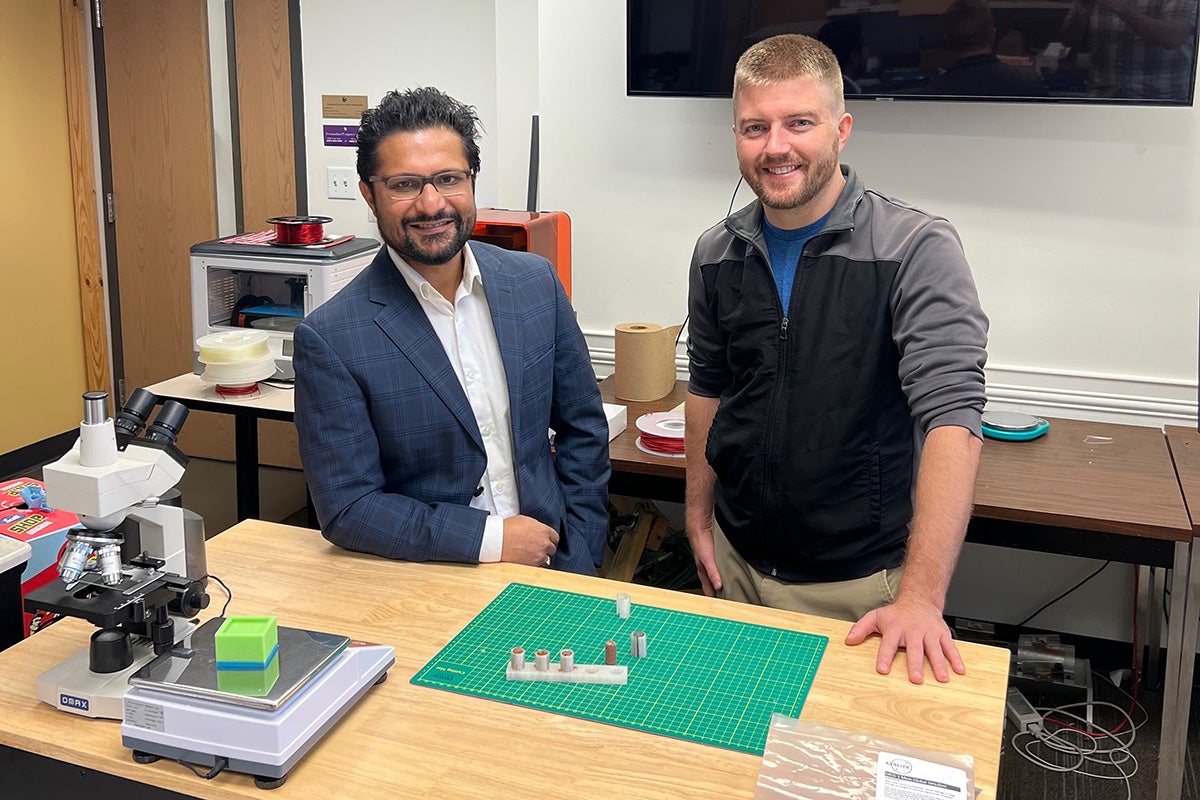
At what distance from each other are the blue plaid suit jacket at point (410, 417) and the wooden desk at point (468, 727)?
0.15 metres

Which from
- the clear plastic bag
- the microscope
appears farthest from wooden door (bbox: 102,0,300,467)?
the clear plastic bag

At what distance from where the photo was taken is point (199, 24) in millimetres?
4586

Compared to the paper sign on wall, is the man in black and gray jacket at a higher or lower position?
lower

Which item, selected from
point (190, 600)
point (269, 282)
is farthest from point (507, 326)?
point (269, 282)

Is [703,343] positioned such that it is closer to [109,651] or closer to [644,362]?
[644,362]

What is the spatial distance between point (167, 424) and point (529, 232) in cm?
172

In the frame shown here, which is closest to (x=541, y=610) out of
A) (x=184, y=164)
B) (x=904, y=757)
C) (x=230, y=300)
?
(x=904, y=757)

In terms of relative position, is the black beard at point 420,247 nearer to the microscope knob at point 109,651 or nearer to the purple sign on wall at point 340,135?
the microscope knob at point 109,651

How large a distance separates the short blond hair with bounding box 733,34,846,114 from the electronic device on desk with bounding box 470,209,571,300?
1.26 meters

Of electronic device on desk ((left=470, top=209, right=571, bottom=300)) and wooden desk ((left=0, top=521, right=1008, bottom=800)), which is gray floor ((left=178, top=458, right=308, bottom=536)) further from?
wooden desk ((left=0, top=521, right=1008, bottom=800))

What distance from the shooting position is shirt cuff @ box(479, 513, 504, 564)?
1.94 metres

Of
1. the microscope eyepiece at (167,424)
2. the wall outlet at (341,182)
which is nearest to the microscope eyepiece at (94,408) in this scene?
the microscope eyepiece at (167,424)

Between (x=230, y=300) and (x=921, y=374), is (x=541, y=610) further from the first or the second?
(x=230, y=300)

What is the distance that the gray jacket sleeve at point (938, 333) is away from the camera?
1859 millimetres
